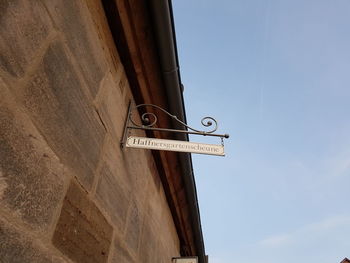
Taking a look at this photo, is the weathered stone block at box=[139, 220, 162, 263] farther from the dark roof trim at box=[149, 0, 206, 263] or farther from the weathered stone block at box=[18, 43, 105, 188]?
the weathered stone block at box=[18, 43, 105, 188]

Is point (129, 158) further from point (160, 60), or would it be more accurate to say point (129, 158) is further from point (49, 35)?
point (49, 35)

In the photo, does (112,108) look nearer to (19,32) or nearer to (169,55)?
(169,55)

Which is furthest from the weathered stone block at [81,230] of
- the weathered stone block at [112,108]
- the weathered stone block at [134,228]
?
the weathered stone block at [112,108]

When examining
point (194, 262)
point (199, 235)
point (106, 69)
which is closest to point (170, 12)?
point (106, 69)

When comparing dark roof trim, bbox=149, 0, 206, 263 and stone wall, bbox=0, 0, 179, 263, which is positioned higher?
dark roof trim, bbox=149, 0, 206, 263

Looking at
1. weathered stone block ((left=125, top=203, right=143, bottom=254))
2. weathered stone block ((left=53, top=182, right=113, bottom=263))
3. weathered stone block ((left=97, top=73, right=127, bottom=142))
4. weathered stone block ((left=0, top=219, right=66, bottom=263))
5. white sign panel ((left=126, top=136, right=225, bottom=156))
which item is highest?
weathered stone block ((left=97, top=73, right=127, bottom=142))

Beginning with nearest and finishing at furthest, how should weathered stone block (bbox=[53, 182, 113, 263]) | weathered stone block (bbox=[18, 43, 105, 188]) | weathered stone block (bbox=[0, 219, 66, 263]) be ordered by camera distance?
weathered stone block (bbox=[0, 219, 66, 263]) < weathered stone block (bbox=[18, 43, 105, 188]) < weathered stone block (bbox=[53, 182, 113, 263])

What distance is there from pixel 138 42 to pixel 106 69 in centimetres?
46

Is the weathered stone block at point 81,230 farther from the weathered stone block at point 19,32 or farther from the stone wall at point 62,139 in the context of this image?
the weathered stone block at point 19,32

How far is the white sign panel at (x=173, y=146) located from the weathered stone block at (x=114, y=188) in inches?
6.0

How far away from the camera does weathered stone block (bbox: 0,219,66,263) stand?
2.93ft

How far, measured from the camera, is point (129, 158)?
229 centimetres

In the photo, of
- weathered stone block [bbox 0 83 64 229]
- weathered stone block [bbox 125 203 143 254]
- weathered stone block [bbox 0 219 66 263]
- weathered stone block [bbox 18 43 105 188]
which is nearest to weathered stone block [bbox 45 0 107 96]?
weathered stone block [bbox 18 43 105 188]

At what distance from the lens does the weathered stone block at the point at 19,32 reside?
100cm
